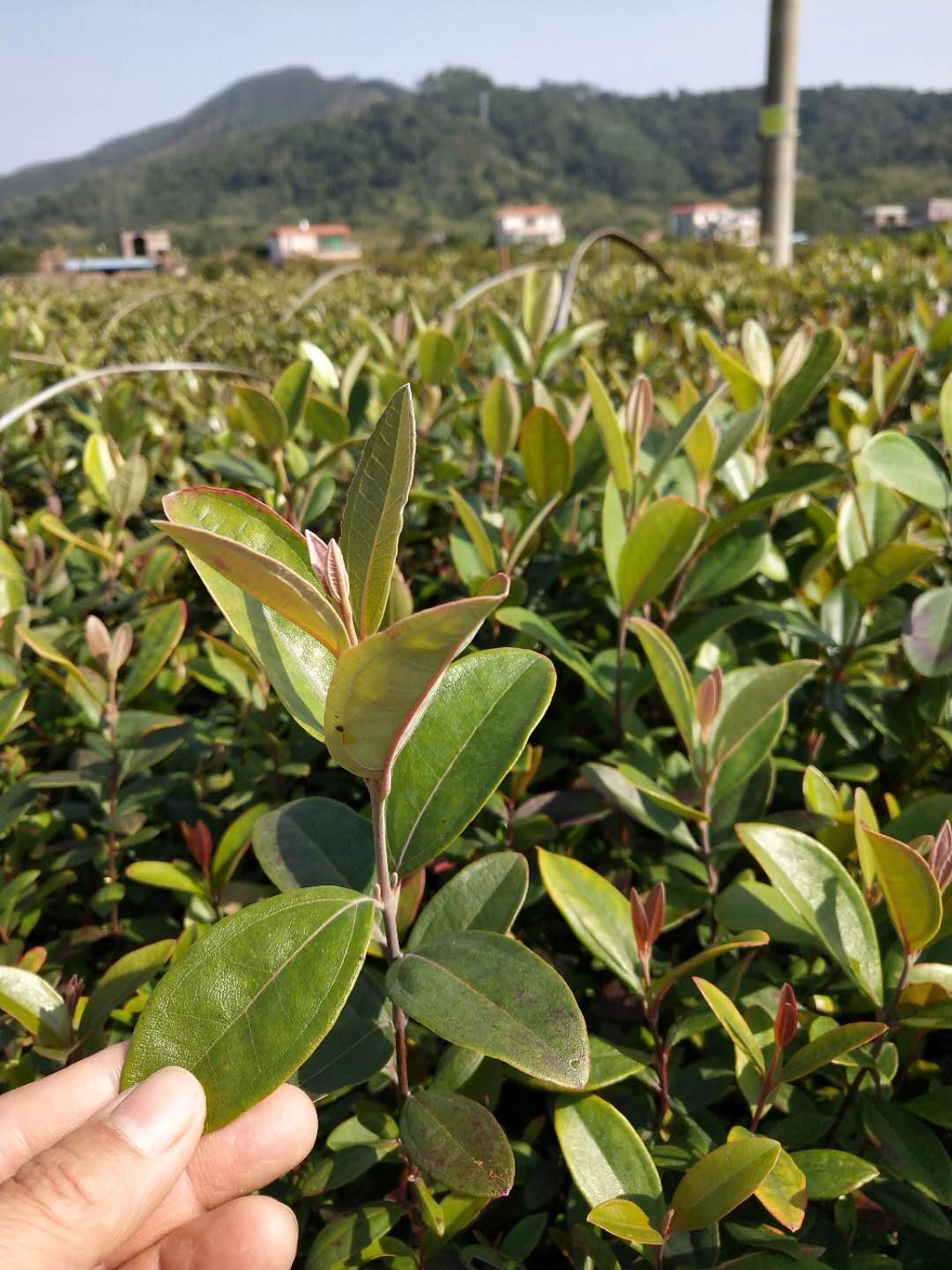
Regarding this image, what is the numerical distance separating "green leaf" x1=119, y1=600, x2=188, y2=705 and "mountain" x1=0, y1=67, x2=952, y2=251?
91860mm

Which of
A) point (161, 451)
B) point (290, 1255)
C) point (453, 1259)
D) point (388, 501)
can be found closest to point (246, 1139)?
Result: point (290, 1255)

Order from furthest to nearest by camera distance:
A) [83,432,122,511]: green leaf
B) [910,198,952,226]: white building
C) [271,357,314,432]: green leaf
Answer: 1. [910,198,952,226]: white building
2. [83,432,122,511]: green leaf
3. [271,357,314,432]: green leaf

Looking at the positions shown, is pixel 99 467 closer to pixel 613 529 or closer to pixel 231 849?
pixel 231 849

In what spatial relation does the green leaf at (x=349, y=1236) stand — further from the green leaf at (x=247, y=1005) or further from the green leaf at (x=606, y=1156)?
the green leaf at (x=247, y=1005)

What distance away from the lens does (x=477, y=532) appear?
132 centimetres

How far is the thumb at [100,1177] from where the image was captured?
2.28 ft

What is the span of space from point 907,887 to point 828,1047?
17 centimetres

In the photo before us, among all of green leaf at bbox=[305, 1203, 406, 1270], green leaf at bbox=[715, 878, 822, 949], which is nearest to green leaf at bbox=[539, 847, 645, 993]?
green leaf at bbox=[715, 878, 822, 949]

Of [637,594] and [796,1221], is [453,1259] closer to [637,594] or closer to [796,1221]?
[796,1221]

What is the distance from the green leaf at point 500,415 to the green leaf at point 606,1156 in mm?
A: 1090

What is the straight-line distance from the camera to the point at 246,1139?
2.77 feet

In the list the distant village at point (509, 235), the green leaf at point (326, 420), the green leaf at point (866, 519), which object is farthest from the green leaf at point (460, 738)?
the distant village at point (509, 235)

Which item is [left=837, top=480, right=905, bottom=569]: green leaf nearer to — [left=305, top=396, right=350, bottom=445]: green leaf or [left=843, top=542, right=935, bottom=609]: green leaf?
[left=843, top=542, right=935, bottom=609]: green leaf

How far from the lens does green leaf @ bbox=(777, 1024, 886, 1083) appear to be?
79cm
